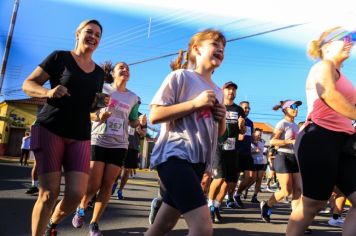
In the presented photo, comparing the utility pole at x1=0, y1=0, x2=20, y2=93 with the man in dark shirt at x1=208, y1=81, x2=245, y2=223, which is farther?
the utility pole at x1=0, y1=0, x2=20, y2=93

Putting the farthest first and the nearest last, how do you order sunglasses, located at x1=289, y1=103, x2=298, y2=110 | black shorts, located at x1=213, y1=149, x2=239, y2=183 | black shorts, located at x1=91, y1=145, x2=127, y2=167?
sunglasses, located at x1=289, y1=103, x2=298, y2=110 → black shorts, located at x1=213, y1=149, x2=239, y2=183 → black shorts, located at x1=91, y1=145, x2=127, y2=167

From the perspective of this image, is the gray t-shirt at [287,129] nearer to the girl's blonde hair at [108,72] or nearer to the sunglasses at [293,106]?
the sunglasses at [293,106]

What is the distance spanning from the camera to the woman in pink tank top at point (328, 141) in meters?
2.92

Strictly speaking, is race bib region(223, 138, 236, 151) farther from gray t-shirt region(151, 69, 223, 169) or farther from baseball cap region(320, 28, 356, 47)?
gray t-shirt region(151, 69, 223, 169)

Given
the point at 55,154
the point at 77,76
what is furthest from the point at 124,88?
the point at 55,154

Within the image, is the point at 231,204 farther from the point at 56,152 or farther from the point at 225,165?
the point at 56,152

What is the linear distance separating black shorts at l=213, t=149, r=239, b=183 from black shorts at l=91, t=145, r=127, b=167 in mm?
2160

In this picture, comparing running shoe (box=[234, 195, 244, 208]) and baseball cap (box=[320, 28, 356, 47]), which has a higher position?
baseball cap (box=[320, 28, 356, 47])

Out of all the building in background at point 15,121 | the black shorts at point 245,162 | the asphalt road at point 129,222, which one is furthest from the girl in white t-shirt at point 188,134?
the building in background at point 15,121

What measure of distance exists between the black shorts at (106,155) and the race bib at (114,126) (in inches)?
8.0

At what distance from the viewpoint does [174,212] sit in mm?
2545

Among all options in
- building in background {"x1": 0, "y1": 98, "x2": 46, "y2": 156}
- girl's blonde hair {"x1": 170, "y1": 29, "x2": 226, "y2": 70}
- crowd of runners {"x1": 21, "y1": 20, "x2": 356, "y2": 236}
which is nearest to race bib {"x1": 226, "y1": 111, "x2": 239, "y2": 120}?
crowd of runners {"x1": 21, "y1": 20, "x2": 356, "y2": 236}

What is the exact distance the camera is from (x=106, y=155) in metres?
4.59

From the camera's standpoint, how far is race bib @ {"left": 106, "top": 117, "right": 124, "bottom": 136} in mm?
4656
